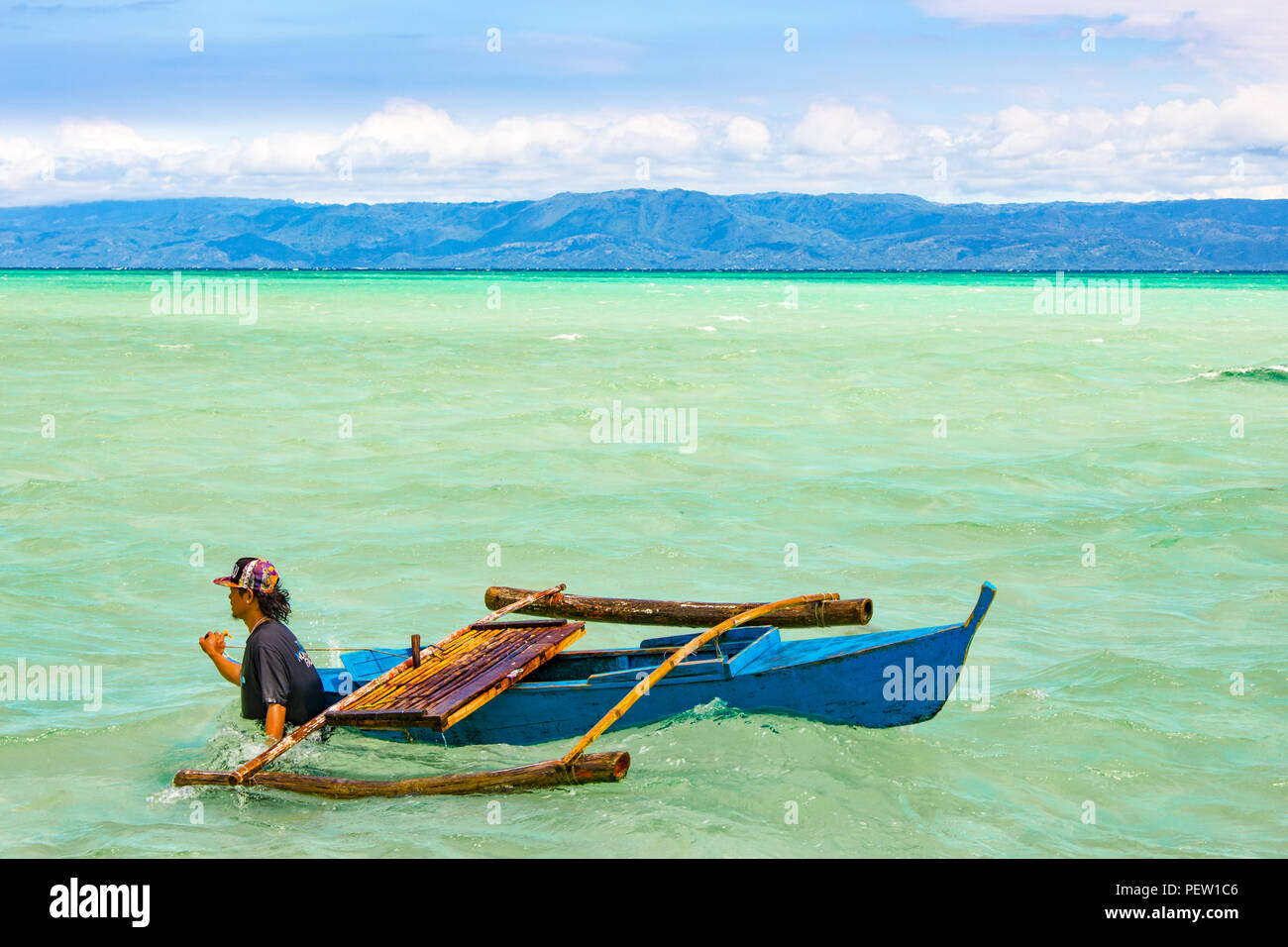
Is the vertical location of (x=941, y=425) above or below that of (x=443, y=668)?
above

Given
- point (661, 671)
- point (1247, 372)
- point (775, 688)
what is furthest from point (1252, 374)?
point (661, 671)

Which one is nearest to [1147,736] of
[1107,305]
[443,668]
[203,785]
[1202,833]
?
[1202,833]

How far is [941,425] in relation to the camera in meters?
Result: 22.7

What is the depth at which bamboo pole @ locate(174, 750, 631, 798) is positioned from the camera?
681 centimetres

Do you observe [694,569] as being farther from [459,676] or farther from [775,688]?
[775,688]

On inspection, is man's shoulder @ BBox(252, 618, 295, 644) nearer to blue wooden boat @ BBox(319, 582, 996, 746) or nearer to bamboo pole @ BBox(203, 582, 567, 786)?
bamboo pole @ BBox(203, 582, 567, 786)

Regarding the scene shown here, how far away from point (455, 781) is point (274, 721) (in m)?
1.26

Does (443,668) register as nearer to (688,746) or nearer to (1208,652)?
(688,746)

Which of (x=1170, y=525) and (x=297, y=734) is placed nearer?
(x=297, y=734)

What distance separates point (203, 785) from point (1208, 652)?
7610 mm

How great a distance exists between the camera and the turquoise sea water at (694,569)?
7.11 meters

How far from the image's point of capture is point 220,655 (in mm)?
7684

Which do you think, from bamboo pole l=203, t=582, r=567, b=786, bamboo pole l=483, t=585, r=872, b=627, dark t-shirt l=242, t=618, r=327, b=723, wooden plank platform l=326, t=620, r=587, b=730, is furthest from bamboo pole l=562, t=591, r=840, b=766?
dark t-shirt l=242, t=618, r=327, b=723
